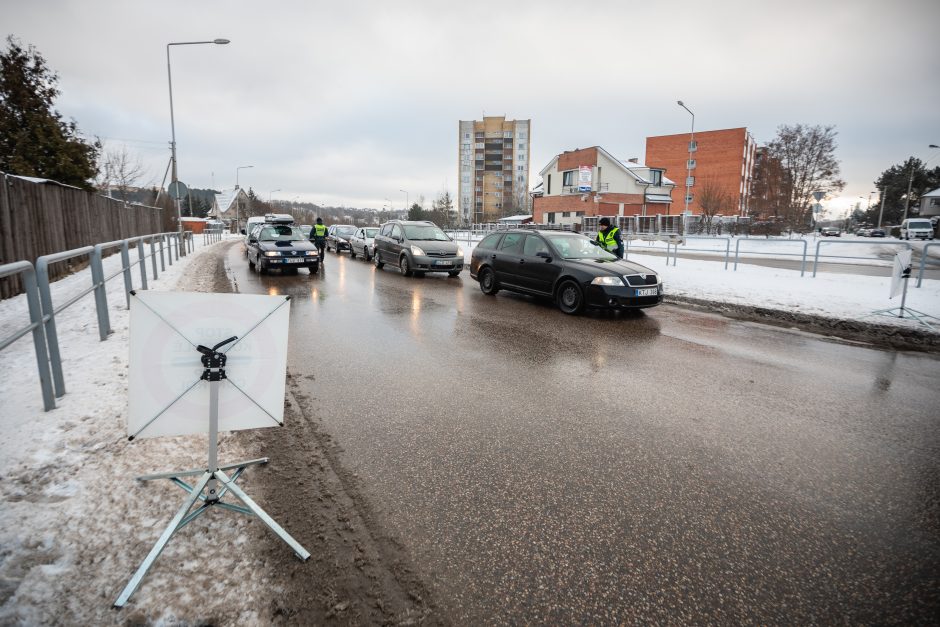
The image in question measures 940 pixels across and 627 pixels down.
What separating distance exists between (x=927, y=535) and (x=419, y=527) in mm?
2825

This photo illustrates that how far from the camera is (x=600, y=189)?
5072cm

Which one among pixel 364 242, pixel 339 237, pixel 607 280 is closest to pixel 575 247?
pixel 607 280

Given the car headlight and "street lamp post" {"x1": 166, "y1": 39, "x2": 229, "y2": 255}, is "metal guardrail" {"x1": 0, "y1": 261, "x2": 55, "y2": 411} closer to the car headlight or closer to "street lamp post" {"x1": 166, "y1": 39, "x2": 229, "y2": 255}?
the car headlight

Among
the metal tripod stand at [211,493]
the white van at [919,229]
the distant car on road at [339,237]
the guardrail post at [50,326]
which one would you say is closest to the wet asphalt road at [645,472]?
the metal tripod stand at [211,493]

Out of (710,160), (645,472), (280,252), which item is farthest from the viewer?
(710,160)

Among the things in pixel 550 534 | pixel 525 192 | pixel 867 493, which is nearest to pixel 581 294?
pixel 867 493

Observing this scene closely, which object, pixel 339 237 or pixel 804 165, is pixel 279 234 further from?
pixel 804 165

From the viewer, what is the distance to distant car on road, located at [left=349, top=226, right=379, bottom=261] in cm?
2034

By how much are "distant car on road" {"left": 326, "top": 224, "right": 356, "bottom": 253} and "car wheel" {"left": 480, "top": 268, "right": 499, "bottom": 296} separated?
14222mm

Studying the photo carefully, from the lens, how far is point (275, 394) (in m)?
2.54

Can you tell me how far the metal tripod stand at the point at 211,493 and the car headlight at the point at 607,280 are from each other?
714cm

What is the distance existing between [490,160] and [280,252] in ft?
311

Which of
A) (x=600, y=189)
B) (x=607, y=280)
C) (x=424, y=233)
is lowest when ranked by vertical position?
(x=607, y=280)

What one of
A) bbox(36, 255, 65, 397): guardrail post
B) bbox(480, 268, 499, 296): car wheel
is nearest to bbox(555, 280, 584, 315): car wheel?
bbox(480, 268, 499, 296): car wheel
